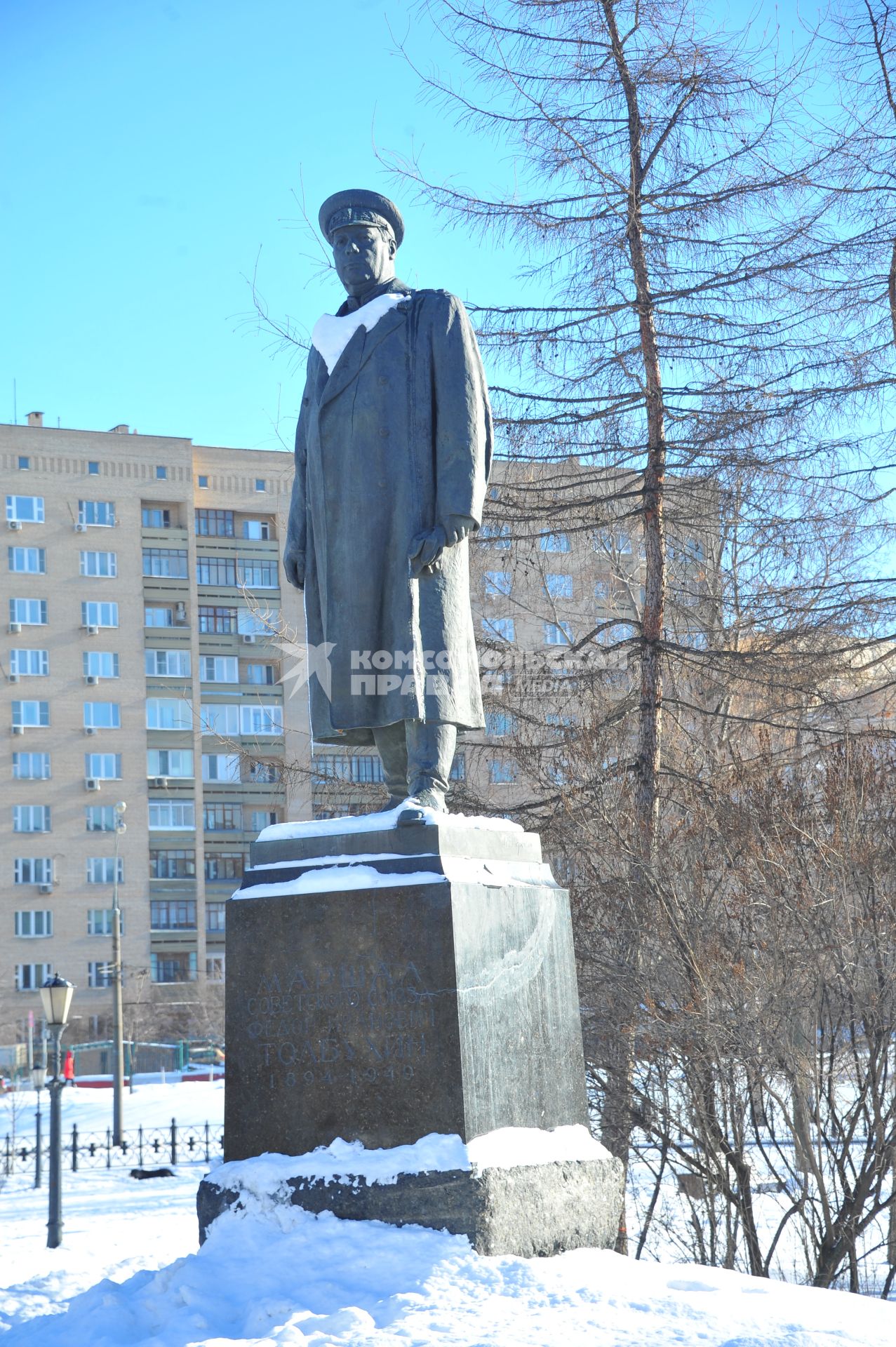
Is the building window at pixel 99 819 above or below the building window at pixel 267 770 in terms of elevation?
above

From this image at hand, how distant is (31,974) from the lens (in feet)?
168

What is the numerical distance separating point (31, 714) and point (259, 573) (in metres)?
10.2

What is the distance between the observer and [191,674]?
5609 cm

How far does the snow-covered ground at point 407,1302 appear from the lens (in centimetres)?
407

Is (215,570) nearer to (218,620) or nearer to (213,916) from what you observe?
(218,620)

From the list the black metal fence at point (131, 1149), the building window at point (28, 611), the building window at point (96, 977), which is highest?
the building window at point (28, 611)

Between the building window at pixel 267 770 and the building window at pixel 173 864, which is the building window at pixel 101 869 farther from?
the building window at pixel 267 770

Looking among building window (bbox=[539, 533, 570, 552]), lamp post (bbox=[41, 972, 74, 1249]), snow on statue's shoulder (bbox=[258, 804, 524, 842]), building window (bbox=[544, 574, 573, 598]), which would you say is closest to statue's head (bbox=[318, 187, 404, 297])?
snow on statue's shoulder (bbox=[258, 804, 524, 842])

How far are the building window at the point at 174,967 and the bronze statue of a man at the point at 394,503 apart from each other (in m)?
49.6

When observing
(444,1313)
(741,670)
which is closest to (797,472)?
→ (741,670)

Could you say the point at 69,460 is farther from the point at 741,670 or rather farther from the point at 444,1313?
the point at 444,1313

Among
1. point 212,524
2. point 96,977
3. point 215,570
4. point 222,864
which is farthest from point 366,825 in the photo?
point 212,524

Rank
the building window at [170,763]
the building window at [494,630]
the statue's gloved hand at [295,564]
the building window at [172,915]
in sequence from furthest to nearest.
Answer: the building window at [170,763]
the building window at [172,915]
the building window at [494,630]
the statue's gloved hand at [295,564]

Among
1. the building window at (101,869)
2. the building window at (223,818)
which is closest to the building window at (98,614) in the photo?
the building window at (223,818)
